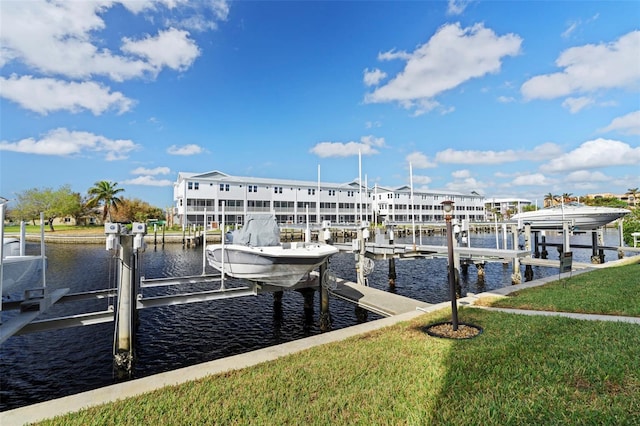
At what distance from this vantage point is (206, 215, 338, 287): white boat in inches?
416

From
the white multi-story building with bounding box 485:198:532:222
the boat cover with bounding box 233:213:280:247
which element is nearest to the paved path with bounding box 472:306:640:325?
the boat cover with bounding box 233:213:280:247

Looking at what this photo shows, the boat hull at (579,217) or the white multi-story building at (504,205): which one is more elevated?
the white multi-story building at (504,205)

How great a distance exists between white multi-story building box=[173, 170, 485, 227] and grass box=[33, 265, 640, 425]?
34.6 meters

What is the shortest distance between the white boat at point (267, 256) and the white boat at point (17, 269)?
191 inches

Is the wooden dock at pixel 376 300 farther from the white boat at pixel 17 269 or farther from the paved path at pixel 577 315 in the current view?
the white boat at pixel 17 269

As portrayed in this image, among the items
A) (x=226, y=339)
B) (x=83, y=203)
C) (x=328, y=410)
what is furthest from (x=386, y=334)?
(x=83, y=203)

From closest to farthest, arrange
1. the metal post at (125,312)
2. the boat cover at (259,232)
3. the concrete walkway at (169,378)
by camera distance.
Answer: the concrete walkway at (169,378) → the metal post at (125,312) → the boat cover at (259,232)

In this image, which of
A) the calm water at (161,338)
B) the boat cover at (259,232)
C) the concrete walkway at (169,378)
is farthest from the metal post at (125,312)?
the boat cover at (259,232)

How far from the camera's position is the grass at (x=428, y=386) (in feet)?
13.5

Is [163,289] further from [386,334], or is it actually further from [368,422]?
[368,422]

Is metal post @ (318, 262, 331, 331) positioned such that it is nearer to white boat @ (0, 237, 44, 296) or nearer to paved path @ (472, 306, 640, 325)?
paved path @ (472, 306, 640, 325)

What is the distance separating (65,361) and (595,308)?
51.5 feet

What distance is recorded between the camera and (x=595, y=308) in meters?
8.64

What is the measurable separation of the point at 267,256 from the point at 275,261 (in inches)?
12.7
